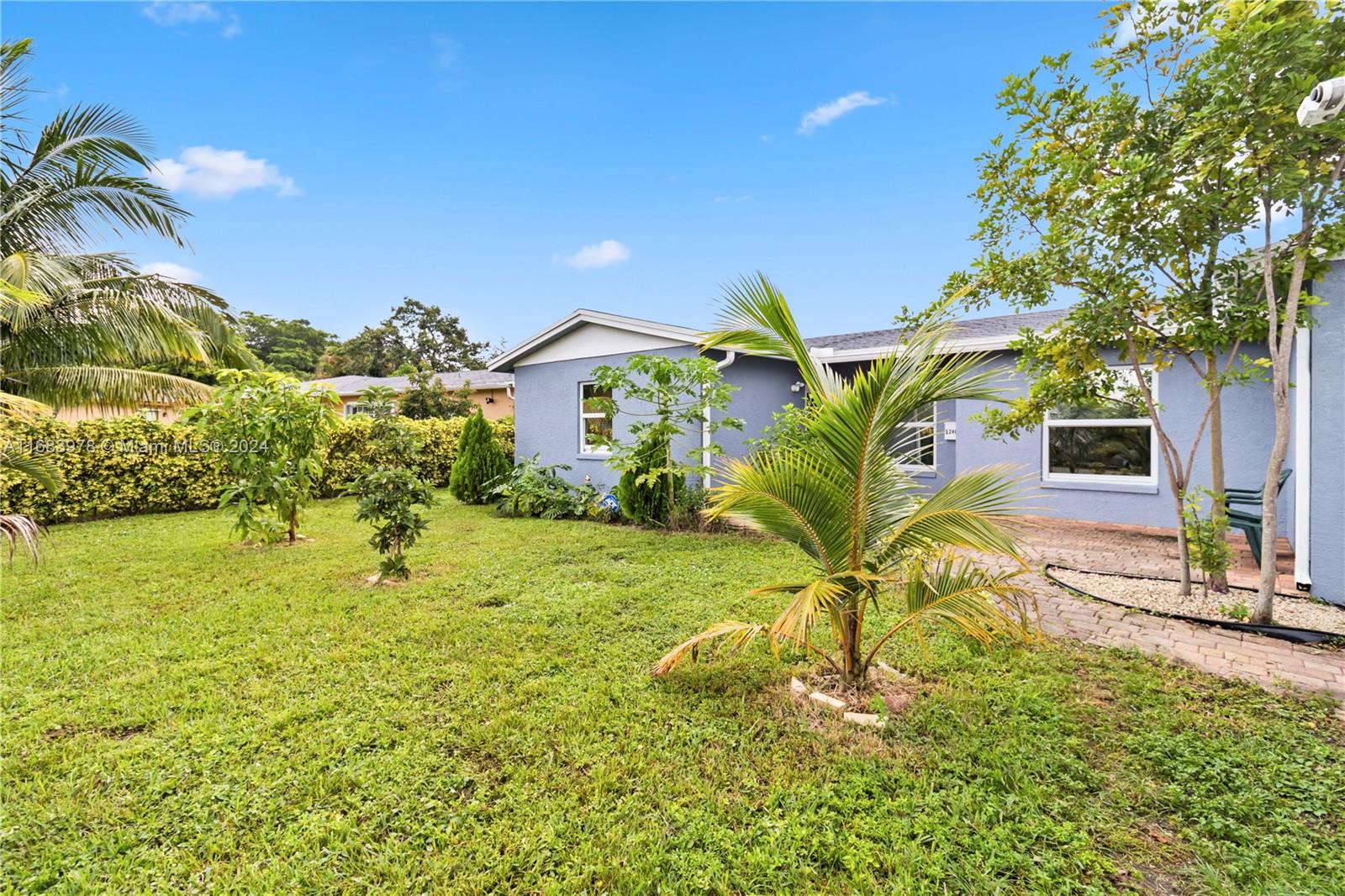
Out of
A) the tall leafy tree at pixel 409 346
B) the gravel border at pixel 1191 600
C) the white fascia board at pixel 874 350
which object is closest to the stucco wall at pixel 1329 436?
the gravel border at pixel 1191 600

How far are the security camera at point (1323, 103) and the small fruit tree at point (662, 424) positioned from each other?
5512mm

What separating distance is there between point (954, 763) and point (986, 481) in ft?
4.58

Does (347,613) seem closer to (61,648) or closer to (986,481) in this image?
(61,648)

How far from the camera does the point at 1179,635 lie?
4.18 m

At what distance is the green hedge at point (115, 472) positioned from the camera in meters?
8.59

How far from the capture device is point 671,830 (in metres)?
2.27

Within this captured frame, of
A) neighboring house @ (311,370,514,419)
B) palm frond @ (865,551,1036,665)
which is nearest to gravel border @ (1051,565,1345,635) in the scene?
palm frond @ (865,551,1036,665)

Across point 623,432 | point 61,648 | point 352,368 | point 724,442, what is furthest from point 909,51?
point 352,368

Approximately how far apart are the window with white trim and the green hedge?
428 inches

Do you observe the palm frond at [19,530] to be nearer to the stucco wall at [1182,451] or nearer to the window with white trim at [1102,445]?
the stucco wall at [1182,451]

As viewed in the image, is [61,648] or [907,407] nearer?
[907,407]

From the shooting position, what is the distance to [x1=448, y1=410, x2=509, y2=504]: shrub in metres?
11.5

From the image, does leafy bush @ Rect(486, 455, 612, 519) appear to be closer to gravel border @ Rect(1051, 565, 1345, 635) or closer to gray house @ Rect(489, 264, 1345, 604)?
gray house @ Rect(489, 264, 1345, 604)

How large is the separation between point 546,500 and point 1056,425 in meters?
8.64
